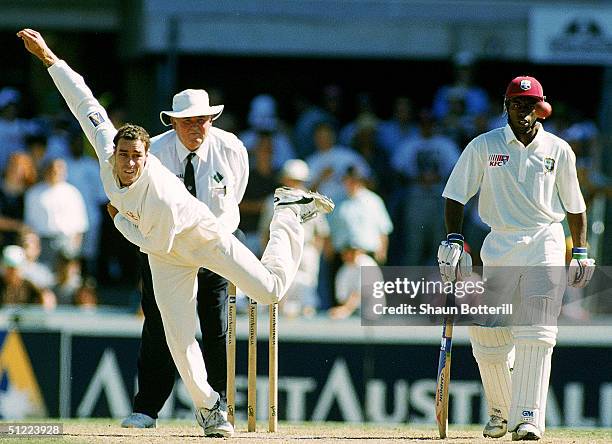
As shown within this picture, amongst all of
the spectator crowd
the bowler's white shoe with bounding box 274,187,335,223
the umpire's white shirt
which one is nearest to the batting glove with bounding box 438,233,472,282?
the bowler's white shoe with bounding box 274,187,335,223

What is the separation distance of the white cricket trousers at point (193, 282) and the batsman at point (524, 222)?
1.07m

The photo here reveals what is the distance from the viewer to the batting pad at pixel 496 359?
795cm

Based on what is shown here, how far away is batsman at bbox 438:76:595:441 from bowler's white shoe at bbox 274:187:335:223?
0.76 metres

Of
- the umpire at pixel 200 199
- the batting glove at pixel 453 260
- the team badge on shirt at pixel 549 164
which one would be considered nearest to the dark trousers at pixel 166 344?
the umpire at pixel 200 199

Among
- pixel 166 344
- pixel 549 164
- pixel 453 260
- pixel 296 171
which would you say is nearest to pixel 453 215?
pixel 453 260

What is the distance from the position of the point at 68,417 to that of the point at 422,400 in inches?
120

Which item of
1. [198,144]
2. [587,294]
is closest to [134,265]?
[587,294]

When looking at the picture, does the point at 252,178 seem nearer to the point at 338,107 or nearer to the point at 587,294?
the point at 338,107

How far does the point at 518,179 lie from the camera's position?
7.73 meters

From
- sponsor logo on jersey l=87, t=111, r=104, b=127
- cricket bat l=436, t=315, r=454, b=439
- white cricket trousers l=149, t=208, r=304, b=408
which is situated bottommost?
cricket bat l=436, t=315, r=454, b=439

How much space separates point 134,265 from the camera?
13664 millimetres

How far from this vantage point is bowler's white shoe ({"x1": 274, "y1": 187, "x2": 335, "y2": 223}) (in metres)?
8.04

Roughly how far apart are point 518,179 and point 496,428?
1.48 m

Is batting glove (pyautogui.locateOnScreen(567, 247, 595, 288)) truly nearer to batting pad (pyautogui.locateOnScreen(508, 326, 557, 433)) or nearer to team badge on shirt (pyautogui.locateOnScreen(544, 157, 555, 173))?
batting pad (pyautogui.locateOnScreen(508, 326, 557, 433))
